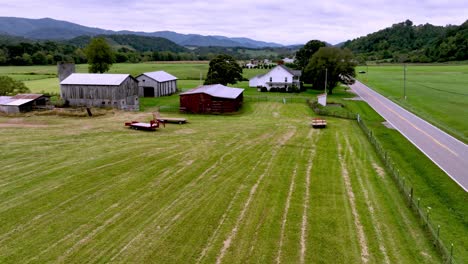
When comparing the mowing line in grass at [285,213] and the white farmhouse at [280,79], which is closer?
the mowing line in grass at [285,213]

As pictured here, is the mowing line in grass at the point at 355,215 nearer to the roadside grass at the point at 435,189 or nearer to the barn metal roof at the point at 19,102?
the roadside grass at the point at 435,189

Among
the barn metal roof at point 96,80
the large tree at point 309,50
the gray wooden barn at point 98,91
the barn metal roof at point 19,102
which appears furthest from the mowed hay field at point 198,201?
the large tree at point 309,50

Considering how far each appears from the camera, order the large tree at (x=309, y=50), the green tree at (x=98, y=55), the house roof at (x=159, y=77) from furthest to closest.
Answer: the large tree at (x=309, y=50), the green tree at (x=98, y=55), the house roof at (x=159, y=77)

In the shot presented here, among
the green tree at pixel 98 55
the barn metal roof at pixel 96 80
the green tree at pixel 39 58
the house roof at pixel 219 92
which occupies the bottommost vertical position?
the house roof at pixel 219 92

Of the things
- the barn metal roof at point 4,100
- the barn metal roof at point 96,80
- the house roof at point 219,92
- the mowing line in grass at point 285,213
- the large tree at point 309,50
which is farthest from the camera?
the large tree at point 309,50

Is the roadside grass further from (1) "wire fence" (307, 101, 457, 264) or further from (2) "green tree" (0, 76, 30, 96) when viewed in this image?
(2) "green tree" (0, 76, 30, 96)

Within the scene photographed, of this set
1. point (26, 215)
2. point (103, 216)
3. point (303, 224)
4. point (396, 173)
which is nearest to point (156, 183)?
point (103, 216)
